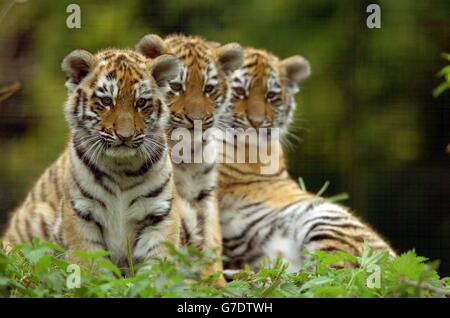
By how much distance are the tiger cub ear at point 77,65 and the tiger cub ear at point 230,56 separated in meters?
1.35

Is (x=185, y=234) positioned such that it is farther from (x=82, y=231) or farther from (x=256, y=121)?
(x=256, y=121)

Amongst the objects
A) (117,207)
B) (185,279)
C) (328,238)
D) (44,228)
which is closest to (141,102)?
(117,207)

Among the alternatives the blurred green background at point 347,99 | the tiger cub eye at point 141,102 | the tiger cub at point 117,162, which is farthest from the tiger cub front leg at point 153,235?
the blurred green background at point 347,99

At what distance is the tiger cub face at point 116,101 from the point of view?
4855 millimetres

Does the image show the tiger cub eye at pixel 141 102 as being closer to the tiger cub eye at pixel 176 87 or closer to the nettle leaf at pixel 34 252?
the tiger cub eye at pixel 176 87

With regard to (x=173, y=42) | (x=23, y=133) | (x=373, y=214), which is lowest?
(x=373, y=214)

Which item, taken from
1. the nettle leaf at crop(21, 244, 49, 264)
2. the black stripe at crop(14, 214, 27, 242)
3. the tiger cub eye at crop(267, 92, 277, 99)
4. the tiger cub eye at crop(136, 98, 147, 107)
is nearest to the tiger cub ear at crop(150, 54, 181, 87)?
the tiger cub eye at crop(136, 98, 147, 107)

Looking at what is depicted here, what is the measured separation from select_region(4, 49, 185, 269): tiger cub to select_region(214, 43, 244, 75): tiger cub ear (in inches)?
46.9

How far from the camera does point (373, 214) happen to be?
30.0 feet

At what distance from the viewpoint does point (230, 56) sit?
250 inches

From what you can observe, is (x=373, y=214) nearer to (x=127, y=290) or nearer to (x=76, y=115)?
(x=76, y=115)
